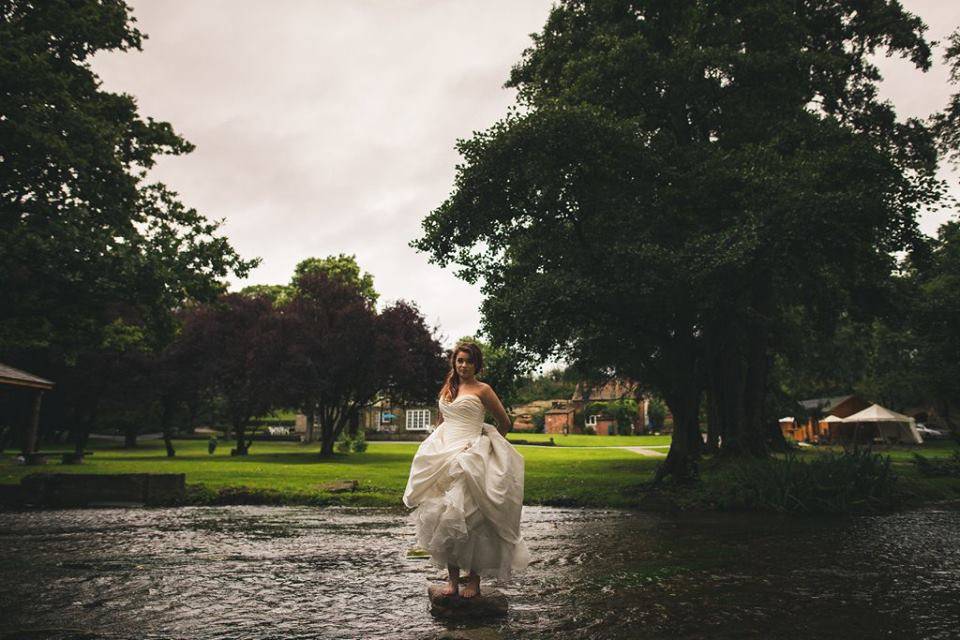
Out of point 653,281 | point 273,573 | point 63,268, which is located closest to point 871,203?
point 653,281

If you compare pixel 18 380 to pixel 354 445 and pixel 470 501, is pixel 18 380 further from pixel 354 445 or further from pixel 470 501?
Result: pixel 470 501

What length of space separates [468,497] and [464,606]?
839mm

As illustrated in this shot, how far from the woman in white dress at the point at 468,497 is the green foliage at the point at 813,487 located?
8.98 meters

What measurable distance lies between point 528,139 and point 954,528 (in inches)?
432

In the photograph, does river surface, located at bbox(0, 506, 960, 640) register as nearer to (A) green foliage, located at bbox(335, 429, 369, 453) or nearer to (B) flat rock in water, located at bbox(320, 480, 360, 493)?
(B) flat rock in water, located at bbox(320, 480, 360, 493)

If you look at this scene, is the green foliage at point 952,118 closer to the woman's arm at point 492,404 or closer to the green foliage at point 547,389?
the woman's arm at point 492,404

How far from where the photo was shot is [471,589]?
195 inches

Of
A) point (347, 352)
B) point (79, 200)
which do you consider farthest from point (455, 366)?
point (347, 352)

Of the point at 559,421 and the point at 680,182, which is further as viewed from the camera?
the point at 559,421

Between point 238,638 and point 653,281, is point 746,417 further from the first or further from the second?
point 238,638

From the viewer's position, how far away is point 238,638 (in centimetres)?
416

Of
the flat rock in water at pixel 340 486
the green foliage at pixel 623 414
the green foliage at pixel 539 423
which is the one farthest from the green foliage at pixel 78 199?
the green foliage at pixel 539 423

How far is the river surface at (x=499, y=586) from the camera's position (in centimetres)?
446

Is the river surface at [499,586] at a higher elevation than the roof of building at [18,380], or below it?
below
